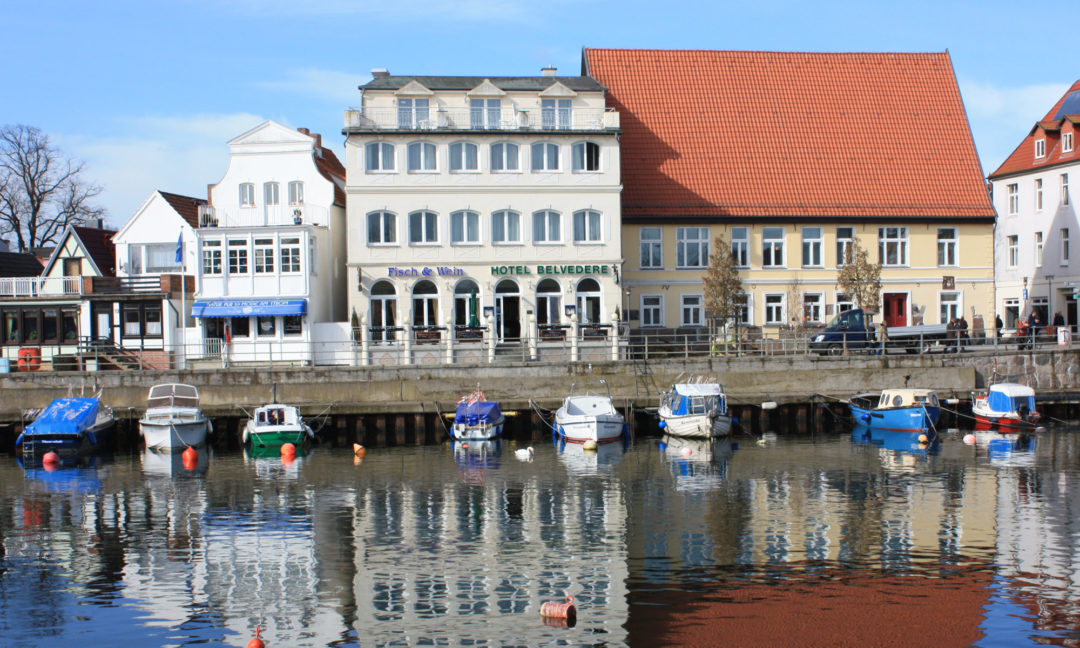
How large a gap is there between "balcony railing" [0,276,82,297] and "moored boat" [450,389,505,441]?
22759mm

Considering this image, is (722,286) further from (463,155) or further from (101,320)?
(101,320)

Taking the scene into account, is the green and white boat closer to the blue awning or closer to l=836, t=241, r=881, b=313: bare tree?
the blue awning

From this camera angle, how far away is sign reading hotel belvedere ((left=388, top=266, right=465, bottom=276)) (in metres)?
52.6

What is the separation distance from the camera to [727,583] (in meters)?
21.4

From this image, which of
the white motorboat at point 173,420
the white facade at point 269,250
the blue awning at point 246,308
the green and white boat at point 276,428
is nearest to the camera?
the white motorboat at point 173,420

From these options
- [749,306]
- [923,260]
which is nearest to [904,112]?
[923,260]

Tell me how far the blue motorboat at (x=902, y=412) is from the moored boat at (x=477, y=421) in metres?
15.2

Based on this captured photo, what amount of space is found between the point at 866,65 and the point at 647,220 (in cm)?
1904

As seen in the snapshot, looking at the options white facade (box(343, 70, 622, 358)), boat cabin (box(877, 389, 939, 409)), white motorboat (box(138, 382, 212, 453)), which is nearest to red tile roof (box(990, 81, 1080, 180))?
boat cabin (box(877, 389, 939, 409))

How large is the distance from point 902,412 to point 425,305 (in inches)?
904

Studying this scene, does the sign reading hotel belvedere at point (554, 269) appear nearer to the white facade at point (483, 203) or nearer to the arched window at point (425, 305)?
the white facade at point (483, 203)

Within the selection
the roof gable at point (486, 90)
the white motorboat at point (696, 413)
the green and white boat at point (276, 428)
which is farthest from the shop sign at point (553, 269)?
the green and white boat at point (276, 428)

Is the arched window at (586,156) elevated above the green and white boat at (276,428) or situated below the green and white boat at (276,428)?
above

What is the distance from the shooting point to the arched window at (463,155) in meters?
52.8
